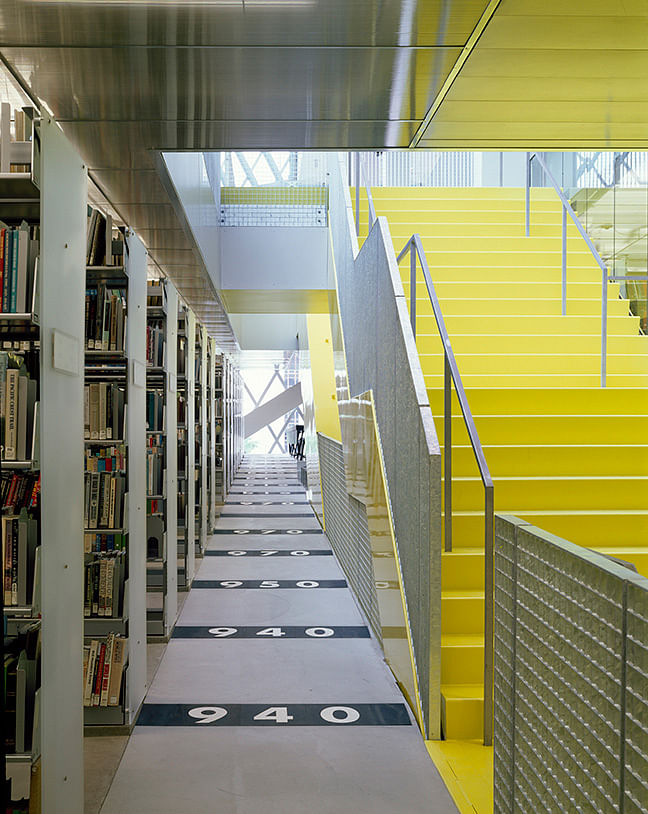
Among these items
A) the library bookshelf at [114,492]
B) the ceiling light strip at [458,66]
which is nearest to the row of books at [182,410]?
the library bookshelf at [114,492]

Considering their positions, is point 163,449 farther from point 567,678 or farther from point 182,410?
point 567,678

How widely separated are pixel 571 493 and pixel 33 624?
2807 mm

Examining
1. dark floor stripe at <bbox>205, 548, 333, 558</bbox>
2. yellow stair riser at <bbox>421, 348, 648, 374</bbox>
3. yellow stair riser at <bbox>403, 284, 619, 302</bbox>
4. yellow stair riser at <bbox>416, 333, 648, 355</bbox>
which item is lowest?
dark floor stripe at <bbox>205, 548, 333, 558</bbox>

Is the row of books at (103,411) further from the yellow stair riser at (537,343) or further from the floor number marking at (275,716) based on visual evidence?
the yellow stair riser at (537,343)

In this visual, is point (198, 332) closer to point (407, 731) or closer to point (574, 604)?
point (407, 731)

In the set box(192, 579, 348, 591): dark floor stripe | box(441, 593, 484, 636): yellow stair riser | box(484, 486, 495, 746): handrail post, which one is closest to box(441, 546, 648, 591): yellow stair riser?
box(441, 593, 484, 636): yellow stair riser

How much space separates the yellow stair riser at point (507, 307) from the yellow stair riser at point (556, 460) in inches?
58.7

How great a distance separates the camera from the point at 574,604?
1.98m

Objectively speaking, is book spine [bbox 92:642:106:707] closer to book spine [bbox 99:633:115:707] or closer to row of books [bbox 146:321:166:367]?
book spine [bbox 99:633:115:707]

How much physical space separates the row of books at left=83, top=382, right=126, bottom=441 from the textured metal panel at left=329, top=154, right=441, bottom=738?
4.41 feet

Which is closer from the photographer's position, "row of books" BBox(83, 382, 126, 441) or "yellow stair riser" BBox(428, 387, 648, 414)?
"row of books" BBox(83, 382, 126, 441)

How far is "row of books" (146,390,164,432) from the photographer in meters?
5.36

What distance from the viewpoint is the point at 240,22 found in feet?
9.18

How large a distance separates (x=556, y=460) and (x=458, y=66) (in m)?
2.24
